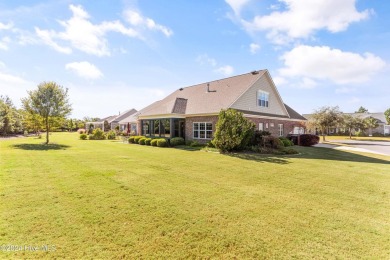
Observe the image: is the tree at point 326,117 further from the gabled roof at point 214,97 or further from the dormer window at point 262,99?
the dormer window at point 262,99

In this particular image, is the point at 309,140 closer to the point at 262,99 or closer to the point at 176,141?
the point at 262,99

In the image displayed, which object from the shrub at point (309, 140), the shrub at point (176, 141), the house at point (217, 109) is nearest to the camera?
the house at point (217, 109)

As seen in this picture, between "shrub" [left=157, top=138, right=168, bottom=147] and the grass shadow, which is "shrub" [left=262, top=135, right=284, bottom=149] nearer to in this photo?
the grass shadow

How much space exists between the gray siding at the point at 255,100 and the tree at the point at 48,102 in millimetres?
20096

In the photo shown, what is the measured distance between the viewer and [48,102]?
946 inches

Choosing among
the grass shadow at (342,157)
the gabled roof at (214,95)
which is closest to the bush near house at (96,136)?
the gabled roof at (214,95)

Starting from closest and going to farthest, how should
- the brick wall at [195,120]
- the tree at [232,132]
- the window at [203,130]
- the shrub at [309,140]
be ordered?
the tree at [232,132]
the brick wall at [195,120]
the window at [203,130]
the shrub at [309,140]

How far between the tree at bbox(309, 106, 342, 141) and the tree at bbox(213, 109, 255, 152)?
20.1 meters

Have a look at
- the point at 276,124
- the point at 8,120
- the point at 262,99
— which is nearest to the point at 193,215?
the point at 262,99

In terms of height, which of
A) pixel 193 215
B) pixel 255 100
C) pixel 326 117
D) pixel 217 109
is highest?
pixel 255 100

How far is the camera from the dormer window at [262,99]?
78.9ft

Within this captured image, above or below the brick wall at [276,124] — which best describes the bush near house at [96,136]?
below

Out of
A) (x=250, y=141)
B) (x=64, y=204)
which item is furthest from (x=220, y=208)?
(x=250, y=141)

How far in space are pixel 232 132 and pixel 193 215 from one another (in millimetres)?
12131
